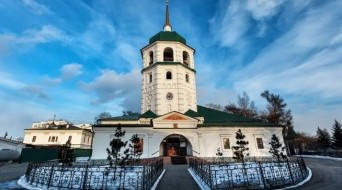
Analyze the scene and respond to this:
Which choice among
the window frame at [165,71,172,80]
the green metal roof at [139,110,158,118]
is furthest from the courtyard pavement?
the window frame at [165,71,172,80]

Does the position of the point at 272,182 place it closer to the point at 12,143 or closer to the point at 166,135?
the point at 166,135

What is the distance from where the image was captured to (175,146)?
A: 89.6ft

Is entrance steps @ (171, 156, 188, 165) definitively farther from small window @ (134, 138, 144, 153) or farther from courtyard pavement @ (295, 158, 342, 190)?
courtyard pavement @ (295, 158, 342, 190)

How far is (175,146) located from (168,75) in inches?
370

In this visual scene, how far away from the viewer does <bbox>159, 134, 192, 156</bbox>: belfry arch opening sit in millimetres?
26691

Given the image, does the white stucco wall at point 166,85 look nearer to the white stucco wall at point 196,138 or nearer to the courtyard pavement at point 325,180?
the white stucco wall at point 196,138

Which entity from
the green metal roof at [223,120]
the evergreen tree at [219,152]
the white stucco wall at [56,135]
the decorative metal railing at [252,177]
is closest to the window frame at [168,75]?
the green metal roof at [223,120]

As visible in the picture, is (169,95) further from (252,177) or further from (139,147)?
(252,177)

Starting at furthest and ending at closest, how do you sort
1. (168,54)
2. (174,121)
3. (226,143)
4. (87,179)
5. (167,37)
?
(168,54)
(167,37)
(226,143)
(174,121)
(87,179)

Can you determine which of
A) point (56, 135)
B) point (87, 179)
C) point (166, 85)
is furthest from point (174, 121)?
point (56, 135)

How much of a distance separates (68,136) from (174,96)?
3071 centimetres

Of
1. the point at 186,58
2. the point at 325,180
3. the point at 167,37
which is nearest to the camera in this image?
the point at 325,180

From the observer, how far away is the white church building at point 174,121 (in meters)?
25.4

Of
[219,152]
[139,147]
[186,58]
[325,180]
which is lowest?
[325,180]
